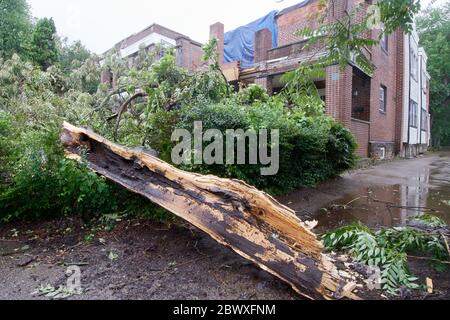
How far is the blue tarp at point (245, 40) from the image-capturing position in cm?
1519

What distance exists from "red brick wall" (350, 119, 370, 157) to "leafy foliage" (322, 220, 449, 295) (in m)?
8.32

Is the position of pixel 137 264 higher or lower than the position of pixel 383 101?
lower

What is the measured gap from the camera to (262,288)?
8.04 feet

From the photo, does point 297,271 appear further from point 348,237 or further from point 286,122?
point 286,122

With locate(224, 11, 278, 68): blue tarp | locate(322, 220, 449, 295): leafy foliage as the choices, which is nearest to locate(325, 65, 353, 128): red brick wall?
locate(224, 11, 278, 68): blue tarp

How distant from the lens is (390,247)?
2.96 meters

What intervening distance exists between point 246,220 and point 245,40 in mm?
15192

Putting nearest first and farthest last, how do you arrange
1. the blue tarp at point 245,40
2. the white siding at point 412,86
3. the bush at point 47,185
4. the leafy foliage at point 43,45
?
the bush at point 47,185 < the blue tarp at point 245,40 < the white siding at point 412,86 < the leafy foliage at point 43,45

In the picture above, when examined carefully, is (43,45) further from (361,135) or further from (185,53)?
(361,135)

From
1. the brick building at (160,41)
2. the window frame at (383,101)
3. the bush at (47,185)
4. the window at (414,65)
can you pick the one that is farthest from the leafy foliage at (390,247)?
the window at (414,65)

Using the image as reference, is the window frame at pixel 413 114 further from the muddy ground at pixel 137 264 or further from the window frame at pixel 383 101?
the muddy ground at pixel 137 264

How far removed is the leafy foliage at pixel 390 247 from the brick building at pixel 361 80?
22.9 ft

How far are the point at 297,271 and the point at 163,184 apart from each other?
1639 mm

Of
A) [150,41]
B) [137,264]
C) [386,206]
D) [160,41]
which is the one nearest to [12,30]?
[150,41]
